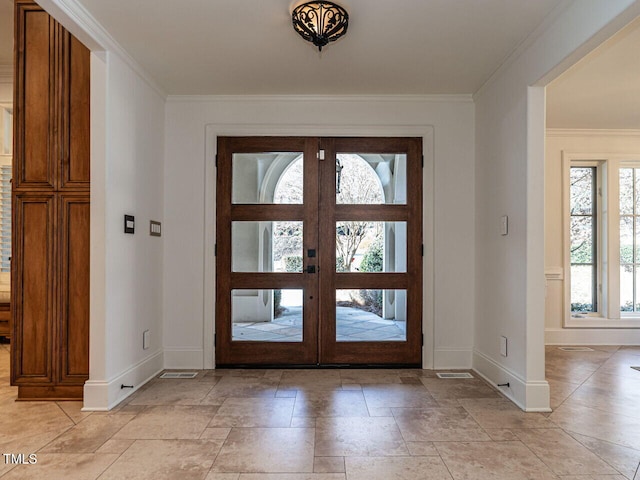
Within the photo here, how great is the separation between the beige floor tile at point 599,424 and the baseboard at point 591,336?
2.18 meters

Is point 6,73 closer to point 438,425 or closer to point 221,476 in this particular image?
point 221,476

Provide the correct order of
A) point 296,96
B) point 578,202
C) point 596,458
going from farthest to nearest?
point 578,202
point 296,96
point 596,458

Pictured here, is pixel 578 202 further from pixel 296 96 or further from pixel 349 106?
pixel 296 96

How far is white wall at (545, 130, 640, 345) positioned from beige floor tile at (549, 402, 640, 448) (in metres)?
2.23

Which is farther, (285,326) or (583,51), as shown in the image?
(285,326)

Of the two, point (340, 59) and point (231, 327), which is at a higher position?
point (340, 59)

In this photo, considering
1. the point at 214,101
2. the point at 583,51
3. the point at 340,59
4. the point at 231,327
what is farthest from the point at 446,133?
the point at 231,327

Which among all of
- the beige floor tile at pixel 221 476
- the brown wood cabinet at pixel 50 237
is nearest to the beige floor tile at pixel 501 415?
the beige floor tile at pixel 221 476

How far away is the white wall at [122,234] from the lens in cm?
287

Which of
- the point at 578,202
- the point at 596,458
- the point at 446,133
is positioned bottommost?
the point at 596,458

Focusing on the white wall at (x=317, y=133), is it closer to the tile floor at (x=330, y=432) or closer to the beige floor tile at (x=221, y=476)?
the tile floor at (x=330, y=432)

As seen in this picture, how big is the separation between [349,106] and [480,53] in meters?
1.26

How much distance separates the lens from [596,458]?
222 centimetres

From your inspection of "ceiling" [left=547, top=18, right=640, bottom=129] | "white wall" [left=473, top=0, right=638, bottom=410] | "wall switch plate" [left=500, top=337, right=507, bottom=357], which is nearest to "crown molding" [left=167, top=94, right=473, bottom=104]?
"white wall" [left=473, top=0, right=638, bottom=410]
